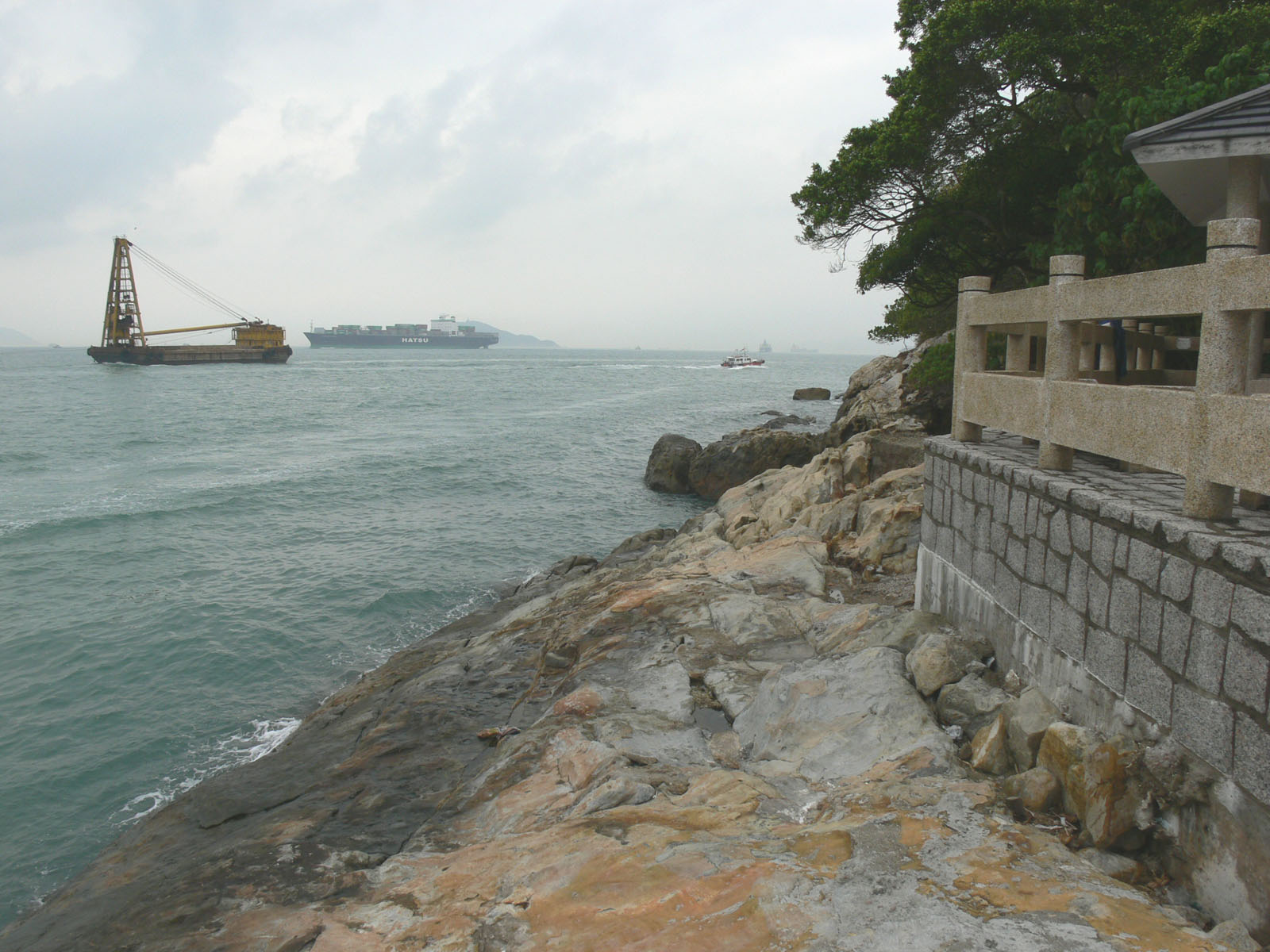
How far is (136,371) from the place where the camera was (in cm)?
9588

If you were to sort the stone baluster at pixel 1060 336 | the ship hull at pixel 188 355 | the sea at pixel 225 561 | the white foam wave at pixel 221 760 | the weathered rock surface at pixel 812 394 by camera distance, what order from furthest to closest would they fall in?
the ship hull at pixel 188 355, the weathered rock surface at pixel 812 394, the sea at pixel 225 561, the white foam wave at pixel 221 760, the stone baluster at pixel 1060 336

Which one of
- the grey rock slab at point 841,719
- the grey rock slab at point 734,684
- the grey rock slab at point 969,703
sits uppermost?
the grey rock slab at point 969,703

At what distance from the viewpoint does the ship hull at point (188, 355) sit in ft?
332

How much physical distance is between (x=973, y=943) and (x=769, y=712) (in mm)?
3194

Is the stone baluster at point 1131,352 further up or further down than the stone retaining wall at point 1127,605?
further up

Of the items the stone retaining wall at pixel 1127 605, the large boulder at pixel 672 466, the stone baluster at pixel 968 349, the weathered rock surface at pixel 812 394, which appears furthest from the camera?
the weathered rock surface at pixel 812 394

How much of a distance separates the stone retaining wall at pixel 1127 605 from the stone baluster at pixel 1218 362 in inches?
5.4

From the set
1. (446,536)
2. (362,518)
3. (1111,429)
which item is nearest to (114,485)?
(362,518)

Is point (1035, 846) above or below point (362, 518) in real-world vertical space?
above

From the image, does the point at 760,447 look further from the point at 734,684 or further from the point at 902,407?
the point at 734,684

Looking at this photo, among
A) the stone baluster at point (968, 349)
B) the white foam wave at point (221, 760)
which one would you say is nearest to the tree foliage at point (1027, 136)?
the stone baluster at point (968, 349)

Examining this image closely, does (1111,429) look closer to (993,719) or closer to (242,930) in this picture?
(993,719)

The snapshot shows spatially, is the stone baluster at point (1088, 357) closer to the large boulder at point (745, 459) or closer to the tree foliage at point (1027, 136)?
the tree foliage at point (1027, 136)

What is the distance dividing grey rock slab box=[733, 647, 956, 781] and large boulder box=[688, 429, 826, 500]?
2028cm
